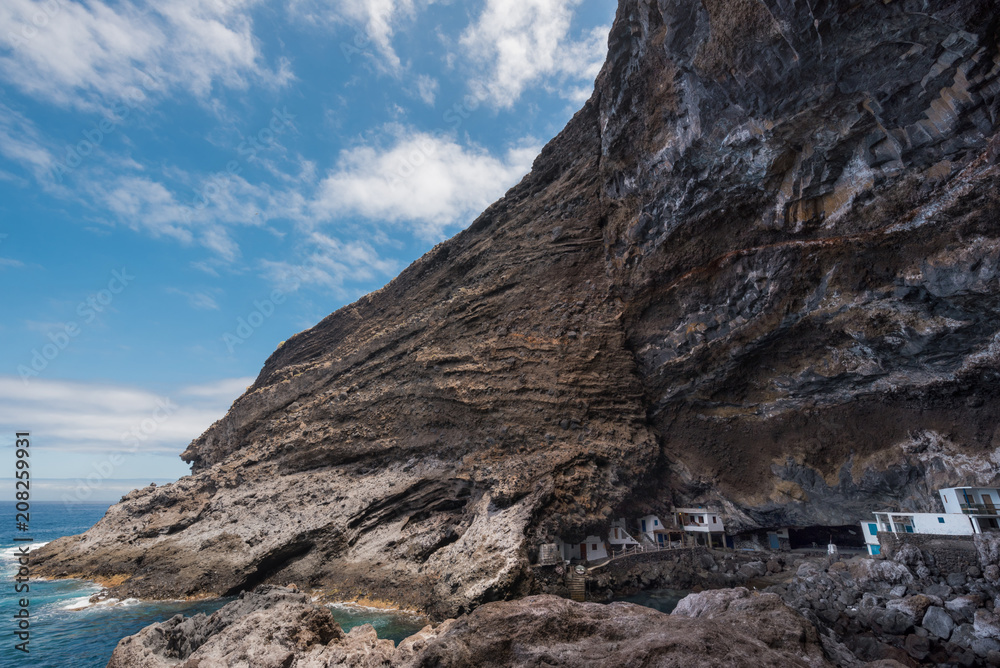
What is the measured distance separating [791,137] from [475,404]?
20.2 m

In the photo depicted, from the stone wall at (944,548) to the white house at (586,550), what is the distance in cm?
1248

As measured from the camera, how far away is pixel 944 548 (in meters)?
17.7

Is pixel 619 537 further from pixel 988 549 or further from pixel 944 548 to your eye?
pixel 988 549

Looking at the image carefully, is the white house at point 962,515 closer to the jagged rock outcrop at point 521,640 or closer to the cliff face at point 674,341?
the cliff face at point 674,341

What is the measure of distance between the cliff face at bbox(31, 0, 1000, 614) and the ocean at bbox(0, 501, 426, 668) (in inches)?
70.9

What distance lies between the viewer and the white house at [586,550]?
23.5m

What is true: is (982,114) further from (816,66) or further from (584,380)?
(584,380)

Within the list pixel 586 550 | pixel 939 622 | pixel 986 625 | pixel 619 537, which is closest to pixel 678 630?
pixel 986 625

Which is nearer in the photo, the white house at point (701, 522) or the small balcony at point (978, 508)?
the small balcony at point (978, 508)

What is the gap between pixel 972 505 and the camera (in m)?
18.8

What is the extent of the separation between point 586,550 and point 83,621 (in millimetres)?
22478

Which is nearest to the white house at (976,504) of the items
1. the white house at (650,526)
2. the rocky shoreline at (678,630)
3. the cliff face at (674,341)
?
the cliff face at (674,341)

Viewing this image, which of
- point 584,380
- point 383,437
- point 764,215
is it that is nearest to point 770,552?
point 584,380

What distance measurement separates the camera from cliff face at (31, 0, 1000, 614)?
1638cm
